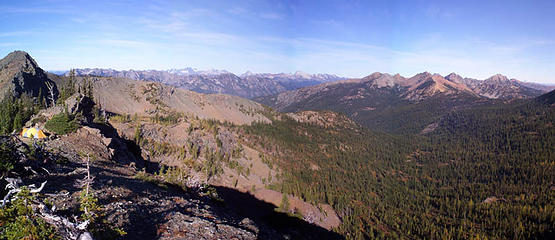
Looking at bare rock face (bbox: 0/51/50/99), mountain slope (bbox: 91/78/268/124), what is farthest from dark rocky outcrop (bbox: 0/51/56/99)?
mountain slope (bbox: 91/78/268/124)

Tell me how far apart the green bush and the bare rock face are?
7677 centimetres

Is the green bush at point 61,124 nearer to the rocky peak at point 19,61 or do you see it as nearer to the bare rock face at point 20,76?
the bare rock face at point 20,76

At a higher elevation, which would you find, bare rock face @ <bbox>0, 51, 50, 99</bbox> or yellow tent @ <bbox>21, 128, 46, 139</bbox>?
bare rock face @ <bbox>0, 51, 50, 99</bbox>

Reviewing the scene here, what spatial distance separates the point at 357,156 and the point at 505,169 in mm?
104018

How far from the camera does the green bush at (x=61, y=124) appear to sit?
36847 mm

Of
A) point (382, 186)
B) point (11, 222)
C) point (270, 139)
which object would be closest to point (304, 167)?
point (270, 139)

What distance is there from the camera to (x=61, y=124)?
37.6 m

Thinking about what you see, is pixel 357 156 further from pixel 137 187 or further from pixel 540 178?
pixel 137 187

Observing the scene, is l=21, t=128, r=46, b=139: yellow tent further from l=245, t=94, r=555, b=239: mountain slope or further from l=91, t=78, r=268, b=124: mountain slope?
l=91, t=78, r=268, b=124: mountain slope

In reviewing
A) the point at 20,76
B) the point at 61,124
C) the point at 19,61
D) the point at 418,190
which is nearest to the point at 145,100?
the point at 19,61

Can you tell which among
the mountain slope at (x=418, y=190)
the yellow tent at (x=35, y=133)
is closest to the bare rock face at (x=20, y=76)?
the yellow tent at (x=35, y=133)

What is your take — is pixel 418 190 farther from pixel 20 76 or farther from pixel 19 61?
pixel 19 61

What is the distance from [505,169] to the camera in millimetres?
Result: 181000

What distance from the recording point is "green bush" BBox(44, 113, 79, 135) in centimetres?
3685
